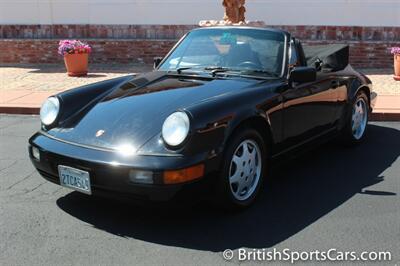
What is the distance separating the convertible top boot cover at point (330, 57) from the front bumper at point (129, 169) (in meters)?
2.55

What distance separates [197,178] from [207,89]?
0.93m

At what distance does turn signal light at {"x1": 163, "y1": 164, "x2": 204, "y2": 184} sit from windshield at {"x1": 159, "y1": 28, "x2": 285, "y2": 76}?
4.67 ft

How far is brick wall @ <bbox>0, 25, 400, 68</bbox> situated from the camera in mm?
12297

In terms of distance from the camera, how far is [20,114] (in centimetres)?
819

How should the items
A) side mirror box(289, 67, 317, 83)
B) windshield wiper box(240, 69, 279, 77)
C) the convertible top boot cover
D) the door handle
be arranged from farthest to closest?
1. the convertible top boot cover
2. the door handle
3. windshield wiper box(240, 69, 279, 77)
4. side mirror box(289, 67, 317, 83)

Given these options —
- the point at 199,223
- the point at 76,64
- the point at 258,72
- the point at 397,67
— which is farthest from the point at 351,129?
the point at 76,64

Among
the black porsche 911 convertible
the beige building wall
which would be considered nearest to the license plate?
the black porsche 911 convertible

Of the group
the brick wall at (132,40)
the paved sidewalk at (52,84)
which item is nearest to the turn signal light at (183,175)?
the paved sidewalk at (52,84)

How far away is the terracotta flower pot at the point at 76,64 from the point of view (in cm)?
1138

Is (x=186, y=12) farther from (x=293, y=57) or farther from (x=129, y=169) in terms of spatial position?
(x=129, y=169)

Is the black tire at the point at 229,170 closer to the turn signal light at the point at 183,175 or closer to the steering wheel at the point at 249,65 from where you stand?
the turn signal light at the point at 183,175

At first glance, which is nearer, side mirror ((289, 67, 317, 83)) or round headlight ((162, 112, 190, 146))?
round headlight ((162, 112, 190, 146))

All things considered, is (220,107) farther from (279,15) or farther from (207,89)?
(279,15)

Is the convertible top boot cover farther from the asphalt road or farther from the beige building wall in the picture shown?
the beige building wall
